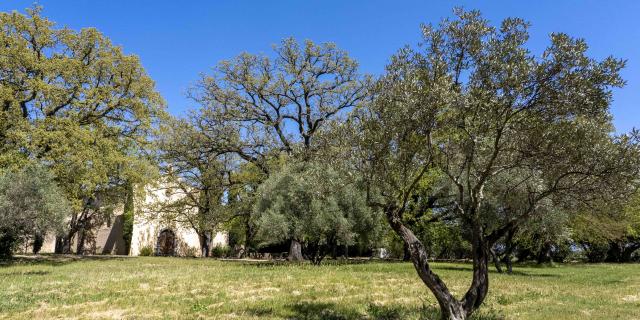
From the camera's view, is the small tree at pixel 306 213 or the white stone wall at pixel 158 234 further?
the white stone wall at pixel 158 234

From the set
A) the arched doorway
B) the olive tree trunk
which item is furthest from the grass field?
the arched doorway

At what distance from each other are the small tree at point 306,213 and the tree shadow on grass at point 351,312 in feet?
40.7

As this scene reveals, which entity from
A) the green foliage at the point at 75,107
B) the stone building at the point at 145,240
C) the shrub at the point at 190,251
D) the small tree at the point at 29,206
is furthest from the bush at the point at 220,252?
the small tree at the point at 29,206

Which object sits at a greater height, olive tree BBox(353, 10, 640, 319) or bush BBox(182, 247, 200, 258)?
olive tree BBox(353, 10, 640, 319)

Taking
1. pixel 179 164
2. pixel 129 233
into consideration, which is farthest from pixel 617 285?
pixel 129 233

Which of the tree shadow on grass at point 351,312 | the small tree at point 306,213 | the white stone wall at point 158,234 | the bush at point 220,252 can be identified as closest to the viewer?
the tree shadow on grass at point 351,312

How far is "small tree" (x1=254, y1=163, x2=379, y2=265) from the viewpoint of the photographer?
2581 cm

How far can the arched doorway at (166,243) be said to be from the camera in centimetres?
5671

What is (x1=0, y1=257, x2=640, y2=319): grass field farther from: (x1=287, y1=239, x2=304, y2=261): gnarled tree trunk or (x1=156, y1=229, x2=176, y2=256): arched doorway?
(x1=156, y1=229, x2=176, y2=256): arched doorway

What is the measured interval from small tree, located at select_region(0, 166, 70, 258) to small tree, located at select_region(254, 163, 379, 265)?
10129 mm

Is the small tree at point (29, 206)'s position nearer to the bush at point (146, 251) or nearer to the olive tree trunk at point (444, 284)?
the olive tree trunk at point (444, 284)

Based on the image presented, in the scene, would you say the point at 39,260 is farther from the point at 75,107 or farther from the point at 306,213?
the point at 306,213

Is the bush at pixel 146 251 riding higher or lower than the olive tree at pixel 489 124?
lower

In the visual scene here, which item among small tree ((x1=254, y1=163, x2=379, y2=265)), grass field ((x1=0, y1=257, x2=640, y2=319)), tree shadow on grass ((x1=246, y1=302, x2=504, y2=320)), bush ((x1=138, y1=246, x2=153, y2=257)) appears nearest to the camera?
tree shadow on grass ((x1=246, y1=302, x2=504, y2=320))
